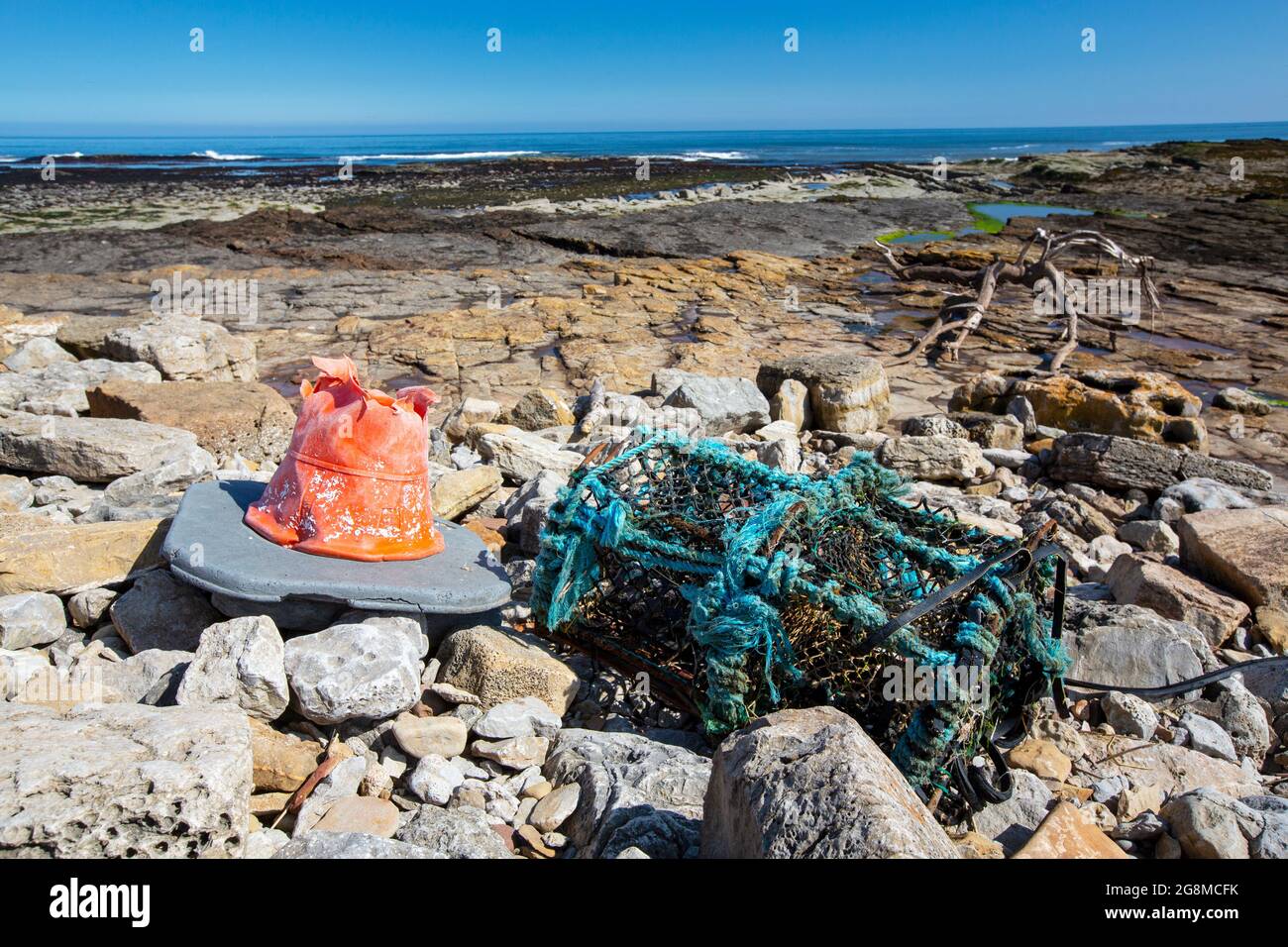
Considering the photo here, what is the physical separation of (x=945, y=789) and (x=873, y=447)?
13.5 feet

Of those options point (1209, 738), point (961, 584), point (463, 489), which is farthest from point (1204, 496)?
point (463, 489)

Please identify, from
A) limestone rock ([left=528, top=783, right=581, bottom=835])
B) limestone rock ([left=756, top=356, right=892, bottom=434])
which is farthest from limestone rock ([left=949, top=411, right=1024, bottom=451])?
limestone rock ([left=528, top=783, right=581, bottom=835])

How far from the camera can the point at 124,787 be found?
6.14 ft

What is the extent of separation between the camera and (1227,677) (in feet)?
10.7

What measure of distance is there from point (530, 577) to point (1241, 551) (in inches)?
135

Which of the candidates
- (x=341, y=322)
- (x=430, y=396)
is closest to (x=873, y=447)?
(x=430, y=396)

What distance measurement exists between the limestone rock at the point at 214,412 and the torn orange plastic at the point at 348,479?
1.97 m

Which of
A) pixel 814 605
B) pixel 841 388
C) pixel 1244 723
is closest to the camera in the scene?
pixel 814 605

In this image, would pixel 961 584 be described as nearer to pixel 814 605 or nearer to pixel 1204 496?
pixel 814 605

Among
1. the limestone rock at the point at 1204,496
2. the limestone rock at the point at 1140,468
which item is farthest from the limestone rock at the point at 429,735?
the limestone rock at the point at 1140,468

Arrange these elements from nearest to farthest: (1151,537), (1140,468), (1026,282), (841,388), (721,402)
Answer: (1151,537)
(1140,468)
(721,402)
(841,388)
(1026,282)

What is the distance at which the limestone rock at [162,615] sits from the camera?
3.15 m

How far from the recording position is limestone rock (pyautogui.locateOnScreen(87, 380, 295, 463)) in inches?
208

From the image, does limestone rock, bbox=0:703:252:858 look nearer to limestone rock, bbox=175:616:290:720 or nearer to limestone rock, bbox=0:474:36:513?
limestone rock, bbox=175:616:290:720
